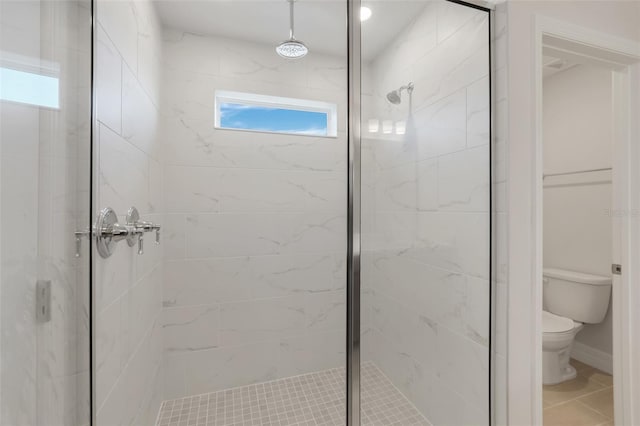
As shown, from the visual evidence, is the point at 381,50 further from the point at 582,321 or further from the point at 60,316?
the point at 582,321

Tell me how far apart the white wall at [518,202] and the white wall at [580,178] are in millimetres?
1371

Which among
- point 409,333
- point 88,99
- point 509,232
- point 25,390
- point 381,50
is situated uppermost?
point 381,50

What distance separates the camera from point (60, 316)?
619 millimetres

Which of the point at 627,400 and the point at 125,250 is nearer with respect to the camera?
the point at 125,250

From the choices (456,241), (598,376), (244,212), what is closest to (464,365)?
(456,241)

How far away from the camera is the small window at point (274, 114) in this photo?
169 cm

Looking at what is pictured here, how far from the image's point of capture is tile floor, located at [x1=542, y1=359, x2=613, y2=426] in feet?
5.03

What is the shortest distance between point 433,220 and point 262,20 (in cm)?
138

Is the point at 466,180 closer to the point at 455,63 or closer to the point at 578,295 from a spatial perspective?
the point at 455,63

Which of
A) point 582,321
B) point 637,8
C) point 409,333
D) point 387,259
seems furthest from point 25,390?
point 582,321

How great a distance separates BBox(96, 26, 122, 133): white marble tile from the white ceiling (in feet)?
2.58

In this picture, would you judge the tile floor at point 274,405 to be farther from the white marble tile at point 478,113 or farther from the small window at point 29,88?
the small window at point 29,88

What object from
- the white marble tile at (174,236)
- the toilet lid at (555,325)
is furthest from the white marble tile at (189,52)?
the toilet lid at (555,325)

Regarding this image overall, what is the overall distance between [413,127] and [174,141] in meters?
1.24
